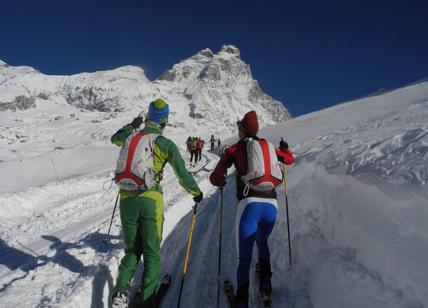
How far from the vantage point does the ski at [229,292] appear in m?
3.54

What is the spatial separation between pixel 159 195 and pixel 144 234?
1.48ft

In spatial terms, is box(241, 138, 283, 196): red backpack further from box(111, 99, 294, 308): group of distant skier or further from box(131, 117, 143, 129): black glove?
box(131, 117, 143, 129): black glove

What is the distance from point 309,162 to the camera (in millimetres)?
6301

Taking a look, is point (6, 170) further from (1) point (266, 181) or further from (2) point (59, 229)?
(1) point (266, 181)

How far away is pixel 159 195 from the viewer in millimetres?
3309

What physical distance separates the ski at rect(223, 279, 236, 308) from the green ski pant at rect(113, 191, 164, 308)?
1.01 meters

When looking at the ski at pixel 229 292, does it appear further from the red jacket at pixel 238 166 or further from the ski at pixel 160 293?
the red jacket at pixel 238 166

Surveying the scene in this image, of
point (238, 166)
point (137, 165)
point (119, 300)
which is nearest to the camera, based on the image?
point (119, 300)

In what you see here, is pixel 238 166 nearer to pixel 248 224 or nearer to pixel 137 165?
pixel 248 224

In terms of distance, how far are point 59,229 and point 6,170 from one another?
1488cm

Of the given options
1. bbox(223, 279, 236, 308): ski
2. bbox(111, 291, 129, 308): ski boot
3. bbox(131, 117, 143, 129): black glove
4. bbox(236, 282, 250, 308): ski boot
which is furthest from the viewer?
bbox(131, 117, 143, 129): black glove

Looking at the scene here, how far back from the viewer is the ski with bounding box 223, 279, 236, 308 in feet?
11.6

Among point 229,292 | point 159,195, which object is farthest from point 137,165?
point 229,292

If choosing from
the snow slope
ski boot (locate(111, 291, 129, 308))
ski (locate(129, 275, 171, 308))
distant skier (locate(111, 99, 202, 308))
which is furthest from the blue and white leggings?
ski boot (locate(111, 291, 129, 308))
